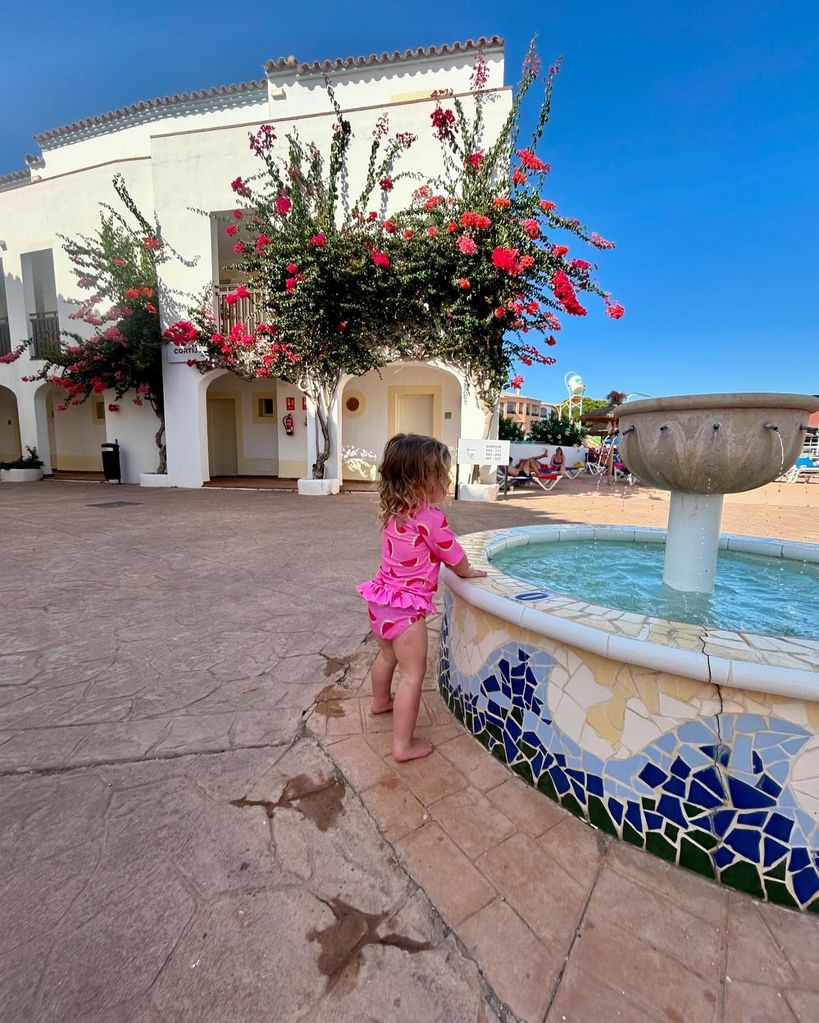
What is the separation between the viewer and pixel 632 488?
13133 millimetres

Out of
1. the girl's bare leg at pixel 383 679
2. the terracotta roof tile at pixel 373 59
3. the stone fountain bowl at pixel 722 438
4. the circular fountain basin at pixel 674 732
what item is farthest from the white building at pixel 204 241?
the circular fountain basin at pixel 674 732

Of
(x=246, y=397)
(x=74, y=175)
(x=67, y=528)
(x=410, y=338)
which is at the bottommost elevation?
(x=67, y=528)

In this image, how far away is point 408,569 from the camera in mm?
1839

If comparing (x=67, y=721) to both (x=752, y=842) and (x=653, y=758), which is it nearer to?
(x=653, y=758)

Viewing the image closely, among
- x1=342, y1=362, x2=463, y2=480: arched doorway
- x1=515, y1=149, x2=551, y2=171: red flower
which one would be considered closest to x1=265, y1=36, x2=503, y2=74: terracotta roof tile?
x1=515, y1=149, x2=551, y2=171: red flower

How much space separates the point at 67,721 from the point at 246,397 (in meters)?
12.7

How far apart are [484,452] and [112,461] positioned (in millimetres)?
9991

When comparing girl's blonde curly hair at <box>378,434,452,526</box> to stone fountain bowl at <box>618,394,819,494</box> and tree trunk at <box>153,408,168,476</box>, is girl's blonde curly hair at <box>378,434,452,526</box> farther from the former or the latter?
tree trunk at <box>153,408,168,476</box>

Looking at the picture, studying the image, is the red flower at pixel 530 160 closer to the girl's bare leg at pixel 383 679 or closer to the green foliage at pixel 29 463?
the girl's bare leg at pixel 383 679

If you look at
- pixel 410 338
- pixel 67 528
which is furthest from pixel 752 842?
pixel 410 338

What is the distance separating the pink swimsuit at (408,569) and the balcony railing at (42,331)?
16.1m

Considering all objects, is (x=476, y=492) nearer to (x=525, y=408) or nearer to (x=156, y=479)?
(x=156, y=479)

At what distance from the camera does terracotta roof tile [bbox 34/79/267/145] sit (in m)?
12.2

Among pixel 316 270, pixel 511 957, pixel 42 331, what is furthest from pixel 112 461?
pixel 511 957
